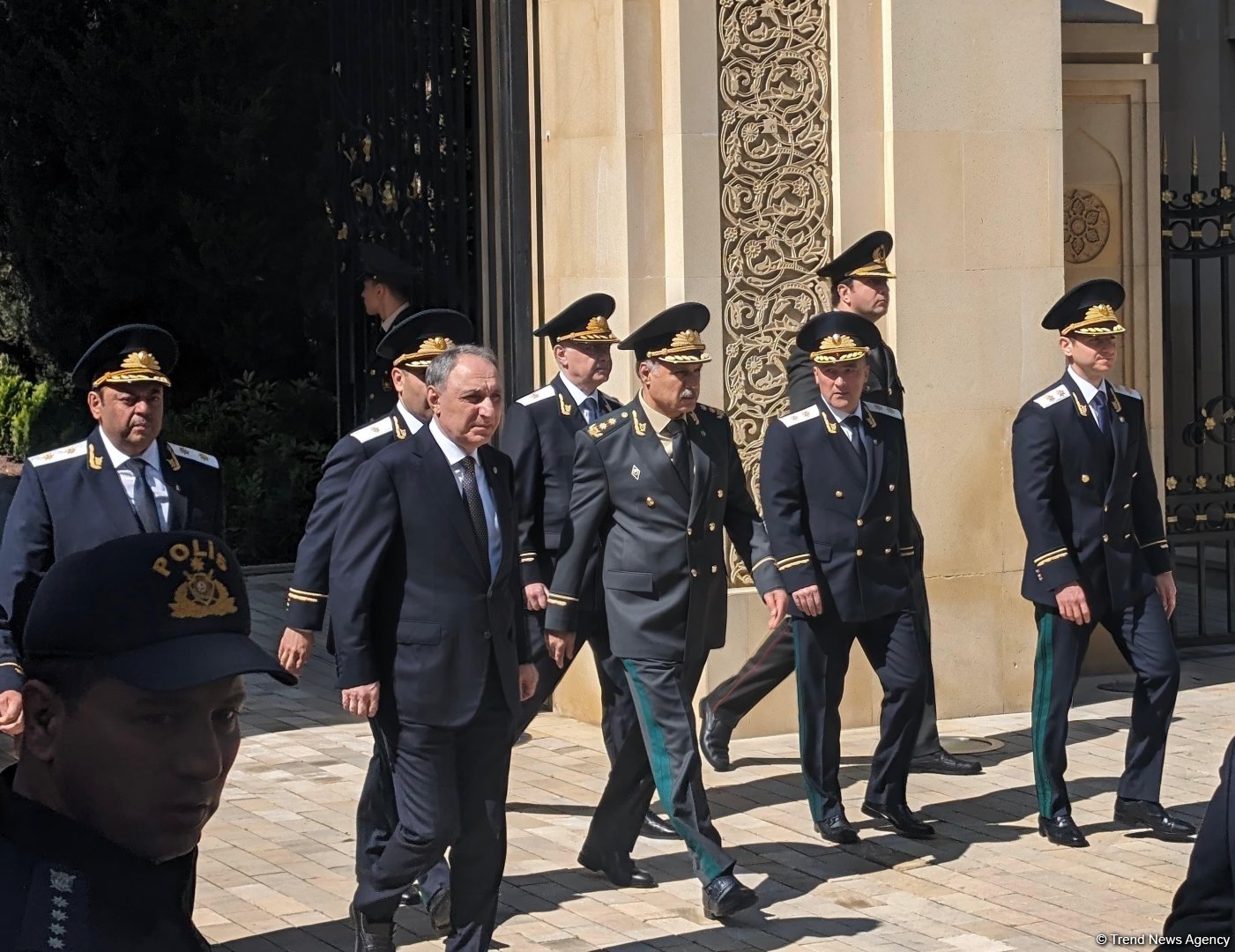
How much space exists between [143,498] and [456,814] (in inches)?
54.1

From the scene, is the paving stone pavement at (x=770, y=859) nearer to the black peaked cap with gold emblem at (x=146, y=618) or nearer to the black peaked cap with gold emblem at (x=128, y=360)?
the black peaked cap with gold emblem at (x=128, y=360)

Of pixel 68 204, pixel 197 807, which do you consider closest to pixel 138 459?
pixel 197 807

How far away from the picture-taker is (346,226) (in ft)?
35.0

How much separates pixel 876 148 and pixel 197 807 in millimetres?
7855

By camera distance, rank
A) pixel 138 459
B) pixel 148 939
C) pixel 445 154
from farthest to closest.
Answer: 1. pixel 445 154
2. pixel 138 459
3. pixel 148 939

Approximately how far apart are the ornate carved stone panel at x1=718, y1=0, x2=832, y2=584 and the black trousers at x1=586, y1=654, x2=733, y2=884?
264 centimetres

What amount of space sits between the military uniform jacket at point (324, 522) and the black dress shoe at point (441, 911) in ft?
3.17

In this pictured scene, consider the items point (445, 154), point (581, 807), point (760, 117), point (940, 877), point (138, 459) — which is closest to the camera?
point (138, 459)

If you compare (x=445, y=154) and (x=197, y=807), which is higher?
(x=445, y=154)

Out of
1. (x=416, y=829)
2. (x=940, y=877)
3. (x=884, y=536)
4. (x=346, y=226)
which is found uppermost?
(x=346, y=226)

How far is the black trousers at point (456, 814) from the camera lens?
5773mm

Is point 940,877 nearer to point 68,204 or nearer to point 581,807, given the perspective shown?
point 581,807

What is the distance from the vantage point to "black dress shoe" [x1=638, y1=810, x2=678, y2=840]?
7.83 meters

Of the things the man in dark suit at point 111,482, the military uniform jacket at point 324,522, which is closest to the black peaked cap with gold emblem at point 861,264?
the military uniform jacket at point 324,522
